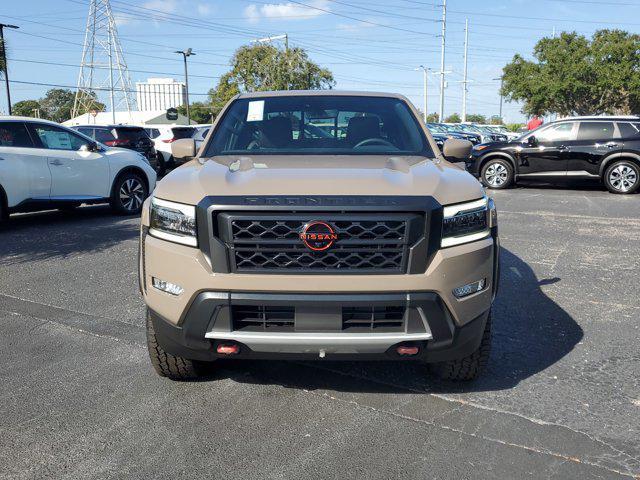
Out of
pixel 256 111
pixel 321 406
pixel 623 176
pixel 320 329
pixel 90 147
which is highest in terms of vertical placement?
pixel 256 111

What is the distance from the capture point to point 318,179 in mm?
3123

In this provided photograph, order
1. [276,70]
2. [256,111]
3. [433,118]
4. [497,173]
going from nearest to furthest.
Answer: [256,111], [497,173], [276,70], [433,118]

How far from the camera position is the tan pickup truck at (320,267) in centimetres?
289

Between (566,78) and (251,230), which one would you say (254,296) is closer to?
(251,230)

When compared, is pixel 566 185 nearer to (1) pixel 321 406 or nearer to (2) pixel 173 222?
(1) pixel 321 406

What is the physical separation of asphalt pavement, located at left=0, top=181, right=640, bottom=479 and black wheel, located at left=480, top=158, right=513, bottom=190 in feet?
30.7

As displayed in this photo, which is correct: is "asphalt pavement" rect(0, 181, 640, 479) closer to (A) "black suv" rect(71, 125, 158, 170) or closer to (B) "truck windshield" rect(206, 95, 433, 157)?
(B) "truck windshield" rect(206, 95, 433, 157)

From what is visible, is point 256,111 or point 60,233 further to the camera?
point 60,233

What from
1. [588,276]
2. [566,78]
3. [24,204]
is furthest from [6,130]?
[566,78]

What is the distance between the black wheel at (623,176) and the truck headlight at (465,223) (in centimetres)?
1167

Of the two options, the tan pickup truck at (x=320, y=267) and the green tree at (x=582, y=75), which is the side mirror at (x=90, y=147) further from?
the green tree at (x=582, y=75)

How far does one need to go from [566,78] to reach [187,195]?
4464 centimetres

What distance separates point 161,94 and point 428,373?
13319 centimetres

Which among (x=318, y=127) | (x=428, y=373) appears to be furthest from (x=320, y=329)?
(x=318, y=127)
